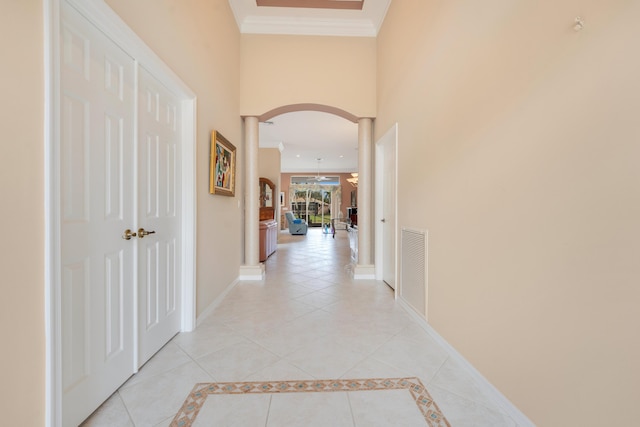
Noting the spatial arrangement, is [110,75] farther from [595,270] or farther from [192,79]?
[595,270]

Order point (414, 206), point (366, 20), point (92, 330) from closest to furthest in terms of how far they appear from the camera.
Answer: point (92, 330) < point (414, 206) < point (366, 20)

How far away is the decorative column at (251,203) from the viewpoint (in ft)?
13.9

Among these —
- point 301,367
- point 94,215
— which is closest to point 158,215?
point 94,215

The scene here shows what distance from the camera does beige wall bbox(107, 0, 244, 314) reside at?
6.34 feet

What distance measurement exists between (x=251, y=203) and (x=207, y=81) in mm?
1921

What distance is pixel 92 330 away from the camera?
1.47m

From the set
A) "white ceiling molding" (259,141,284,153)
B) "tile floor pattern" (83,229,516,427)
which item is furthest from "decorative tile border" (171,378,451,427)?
"white ceiling molding" (259,141,284,153)

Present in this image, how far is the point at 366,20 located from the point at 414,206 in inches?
123

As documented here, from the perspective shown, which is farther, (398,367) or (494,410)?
(398,367)

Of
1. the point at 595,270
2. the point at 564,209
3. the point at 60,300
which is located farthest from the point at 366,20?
the point at 60,300

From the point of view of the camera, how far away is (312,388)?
1.70 metres

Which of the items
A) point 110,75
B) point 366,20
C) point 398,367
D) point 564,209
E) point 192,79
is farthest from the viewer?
point 366,20

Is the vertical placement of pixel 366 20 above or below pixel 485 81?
above

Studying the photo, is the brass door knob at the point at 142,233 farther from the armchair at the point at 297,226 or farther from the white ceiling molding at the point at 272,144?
the armchair at the point at 297,226
